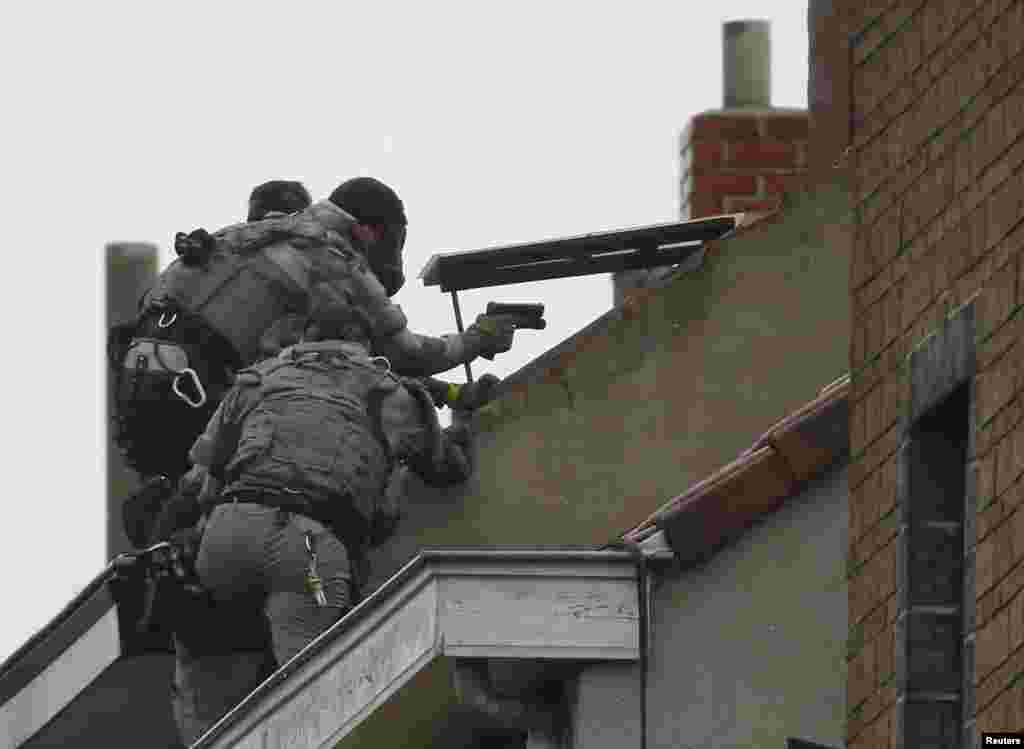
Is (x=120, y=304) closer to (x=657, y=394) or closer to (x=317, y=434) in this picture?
(x=317, y=434)

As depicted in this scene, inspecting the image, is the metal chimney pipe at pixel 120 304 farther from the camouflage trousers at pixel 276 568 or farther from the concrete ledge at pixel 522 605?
the concrete ledge at pixel 522 605

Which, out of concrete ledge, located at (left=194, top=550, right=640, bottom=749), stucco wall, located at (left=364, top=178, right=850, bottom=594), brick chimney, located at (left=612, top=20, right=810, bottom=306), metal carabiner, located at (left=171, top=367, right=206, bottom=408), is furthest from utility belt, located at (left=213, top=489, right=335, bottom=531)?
brick chimney, located at (left=612, top=20, right=810, bottom=306)

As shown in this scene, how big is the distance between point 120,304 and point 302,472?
5.86ft

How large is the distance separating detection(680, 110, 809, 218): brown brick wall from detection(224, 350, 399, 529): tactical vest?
4718mm

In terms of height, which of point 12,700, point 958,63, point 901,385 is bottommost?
point 12,700

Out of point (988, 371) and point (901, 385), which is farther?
point (901, 385)

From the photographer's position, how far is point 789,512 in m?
12.5

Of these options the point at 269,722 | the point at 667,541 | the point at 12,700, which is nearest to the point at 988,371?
the point at 667,541

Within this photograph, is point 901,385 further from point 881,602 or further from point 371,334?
point 371,334

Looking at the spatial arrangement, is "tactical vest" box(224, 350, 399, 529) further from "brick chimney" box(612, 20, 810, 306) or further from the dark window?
the dark window

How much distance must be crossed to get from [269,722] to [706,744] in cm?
175

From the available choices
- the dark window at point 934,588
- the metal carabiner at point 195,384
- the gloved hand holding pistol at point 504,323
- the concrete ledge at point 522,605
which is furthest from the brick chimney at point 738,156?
the dark window at point 934,588

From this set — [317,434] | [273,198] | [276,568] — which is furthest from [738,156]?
[276,568]

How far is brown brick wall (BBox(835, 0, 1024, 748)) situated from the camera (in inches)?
336
